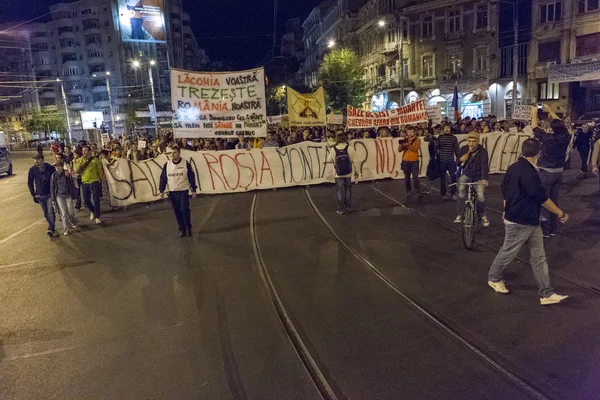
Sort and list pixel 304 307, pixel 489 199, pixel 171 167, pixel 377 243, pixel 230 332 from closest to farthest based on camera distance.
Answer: pixel 230 332 < pixel 304 307 < pixel 377 243 < pixel 171 167 < pixel 489 199

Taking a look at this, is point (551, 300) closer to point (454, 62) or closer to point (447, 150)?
point (447, 150)

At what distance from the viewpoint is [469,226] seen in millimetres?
7422

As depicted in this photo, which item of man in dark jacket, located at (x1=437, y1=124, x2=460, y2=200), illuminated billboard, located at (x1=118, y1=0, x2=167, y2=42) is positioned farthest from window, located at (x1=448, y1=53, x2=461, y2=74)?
man in dark jacket, located at (x1=437, y1=124, x2=460, y2=200)

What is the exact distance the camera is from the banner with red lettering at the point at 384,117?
17016 millimetres

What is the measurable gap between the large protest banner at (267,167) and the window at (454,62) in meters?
28.6

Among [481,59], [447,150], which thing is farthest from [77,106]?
[447,150]

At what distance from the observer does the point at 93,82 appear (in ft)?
282

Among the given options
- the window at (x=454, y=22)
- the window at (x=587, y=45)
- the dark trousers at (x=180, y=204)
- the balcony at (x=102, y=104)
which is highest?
→ the window at (x=454, y=22)

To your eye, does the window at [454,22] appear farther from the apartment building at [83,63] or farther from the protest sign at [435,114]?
the apartment building at [83,63]

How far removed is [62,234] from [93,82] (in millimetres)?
84759

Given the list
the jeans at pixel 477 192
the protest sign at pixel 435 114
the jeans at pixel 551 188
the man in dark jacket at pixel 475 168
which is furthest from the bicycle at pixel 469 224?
the protest sign at pixel 435 114

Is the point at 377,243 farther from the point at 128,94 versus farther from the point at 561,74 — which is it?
the point at 128,94

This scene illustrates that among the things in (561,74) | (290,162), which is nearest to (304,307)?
(290,162)

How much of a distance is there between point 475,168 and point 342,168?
2968mm
